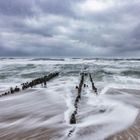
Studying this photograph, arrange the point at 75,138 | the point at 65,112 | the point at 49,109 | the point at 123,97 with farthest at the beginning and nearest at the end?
the point at 123,97
the point at 49,109
the point at 65,112
the point at 75,138

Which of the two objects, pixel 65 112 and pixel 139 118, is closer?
pixel 139 118

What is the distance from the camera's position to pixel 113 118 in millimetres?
9281

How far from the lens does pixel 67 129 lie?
7.74m

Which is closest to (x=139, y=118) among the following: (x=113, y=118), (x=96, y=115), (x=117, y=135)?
(x=113, y=118)

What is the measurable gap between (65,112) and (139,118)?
9.89ft

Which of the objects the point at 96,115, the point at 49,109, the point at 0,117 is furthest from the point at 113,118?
the point at 0,117

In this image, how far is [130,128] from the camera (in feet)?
26.5

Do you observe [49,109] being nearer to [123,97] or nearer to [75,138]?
[75,138]

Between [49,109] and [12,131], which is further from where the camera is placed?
[49,109]

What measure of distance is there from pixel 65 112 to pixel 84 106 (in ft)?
5.02

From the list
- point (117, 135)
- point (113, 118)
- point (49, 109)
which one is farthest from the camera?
point (49, 109)

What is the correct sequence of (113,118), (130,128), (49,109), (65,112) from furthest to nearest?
(49,109)
(65,112)
(113,118)
(130,128)

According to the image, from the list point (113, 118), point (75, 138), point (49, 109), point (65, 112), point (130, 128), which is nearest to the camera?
point (75, 138)

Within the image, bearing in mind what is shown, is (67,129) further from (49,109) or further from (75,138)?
(49,109)
